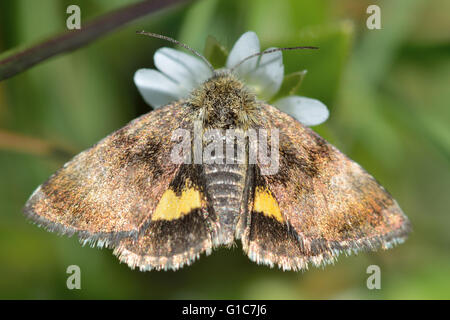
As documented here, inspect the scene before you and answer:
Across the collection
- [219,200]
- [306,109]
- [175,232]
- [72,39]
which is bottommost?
[175,232]

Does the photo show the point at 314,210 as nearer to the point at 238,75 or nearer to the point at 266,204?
the point at 266,204

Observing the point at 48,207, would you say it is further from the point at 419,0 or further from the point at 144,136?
the point at 419,0

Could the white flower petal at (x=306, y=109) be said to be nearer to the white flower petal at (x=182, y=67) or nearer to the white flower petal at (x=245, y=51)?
the white flower petal at (x=245, y=51)

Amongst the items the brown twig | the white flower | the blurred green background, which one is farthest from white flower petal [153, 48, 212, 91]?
the blurred green background

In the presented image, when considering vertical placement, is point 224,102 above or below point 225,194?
above

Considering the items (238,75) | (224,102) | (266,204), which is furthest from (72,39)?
(266,204)

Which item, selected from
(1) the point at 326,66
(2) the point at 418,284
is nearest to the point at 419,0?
(1) the point at 326,66
